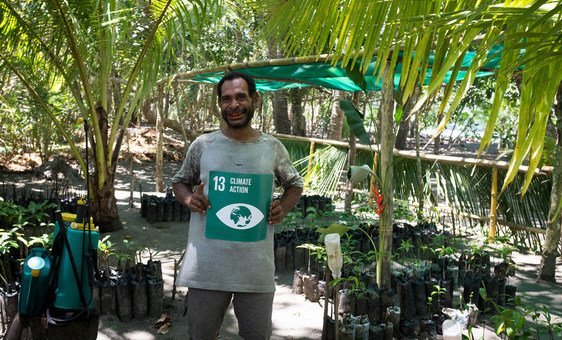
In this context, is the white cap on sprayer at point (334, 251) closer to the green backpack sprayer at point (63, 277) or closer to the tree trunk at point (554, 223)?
the green backpack sprayer at point (63, 277)

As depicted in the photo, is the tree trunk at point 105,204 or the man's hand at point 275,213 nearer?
the man's hand at point 275,213

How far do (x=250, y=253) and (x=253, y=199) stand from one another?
203 millimetres

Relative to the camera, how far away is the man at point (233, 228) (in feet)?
6.50

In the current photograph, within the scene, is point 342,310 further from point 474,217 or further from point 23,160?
point 23,160

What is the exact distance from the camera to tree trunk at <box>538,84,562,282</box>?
166 inches

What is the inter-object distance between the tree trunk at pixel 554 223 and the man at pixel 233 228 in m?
2.98

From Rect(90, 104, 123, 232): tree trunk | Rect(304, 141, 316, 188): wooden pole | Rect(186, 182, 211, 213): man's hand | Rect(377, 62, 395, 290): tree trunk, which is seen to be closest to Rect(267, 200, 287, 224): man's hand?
Rect(186, 182, 211, 213): man's hand

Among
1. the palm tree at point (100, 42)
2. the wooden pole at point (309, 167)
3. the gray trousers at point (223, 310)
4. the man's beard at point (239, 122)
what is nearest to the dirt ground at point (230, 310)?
the palm tree at point (100, 42)

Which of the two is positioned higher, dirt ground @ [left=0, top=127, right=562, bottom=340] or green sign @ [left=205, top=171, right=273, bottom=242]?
green sign @ [left=205, top=171, right=273, bottom=242]

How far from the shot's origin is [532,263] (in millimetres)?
5371

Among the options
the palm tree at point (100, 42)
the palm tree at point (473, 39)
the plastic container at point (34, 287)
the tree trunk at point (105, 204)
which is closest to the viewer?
the palm tree at point (473, 39)

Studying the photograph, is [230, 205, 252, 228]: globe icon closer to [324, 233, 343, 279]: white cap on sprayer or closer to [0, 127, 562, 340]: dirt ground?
[324, 233, 343, 279]: white cap on sprayer

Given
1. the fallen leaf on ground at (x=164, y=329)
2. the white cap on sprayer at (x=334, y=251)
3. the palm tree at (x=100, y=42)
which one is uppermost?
the palm tree at (x=100, y=42)

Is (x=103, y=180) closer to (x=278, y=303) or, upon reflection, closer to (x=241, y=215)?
(x=278, y=303)
